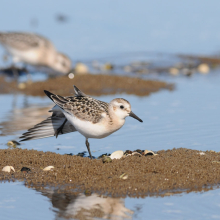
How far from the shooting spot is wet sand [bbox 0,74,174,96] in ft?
41.6

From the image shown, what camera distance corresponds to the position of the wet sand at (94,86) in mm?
12688

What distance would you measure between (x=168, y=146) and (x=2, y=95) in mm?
6297

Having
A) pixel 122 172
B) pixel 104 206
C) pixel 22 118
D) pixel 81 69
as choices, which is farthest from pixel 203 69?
pixel 104 206

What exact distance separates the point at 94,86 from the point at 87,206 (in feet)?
26.8

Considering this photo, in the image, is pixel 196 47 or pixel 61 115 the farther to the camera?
pixel 196 47

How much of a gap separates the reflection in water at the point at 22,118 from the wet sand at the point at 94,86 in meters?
1.87

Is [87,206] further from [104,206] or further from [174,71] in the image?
[174,71]

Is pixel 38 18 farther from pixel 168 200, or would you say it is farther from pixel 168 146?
pixel 168 200

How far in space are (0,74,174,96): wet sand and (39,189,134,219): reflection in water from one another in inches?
288

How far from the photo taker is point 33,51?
1510 cm

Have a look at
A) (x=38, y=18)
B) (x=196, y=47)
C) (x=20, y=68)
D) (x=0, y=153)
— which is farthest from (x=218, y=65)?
(x=0, y=153)

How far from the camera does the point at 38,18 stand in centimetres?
2050

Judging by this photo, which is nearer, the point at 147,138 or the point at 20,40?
the point at 147,138

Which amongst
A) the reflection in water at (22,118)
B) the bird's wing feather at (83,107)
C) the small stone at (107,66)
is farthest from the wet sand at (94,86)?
the bird's wing feather at (83,107)
